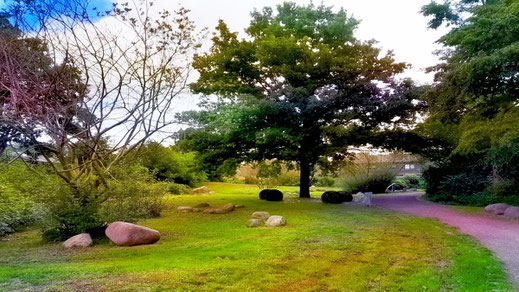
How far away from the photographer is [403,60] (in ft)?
46.9

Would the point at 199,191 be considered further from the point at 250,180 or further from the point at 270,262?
the point at 270,262

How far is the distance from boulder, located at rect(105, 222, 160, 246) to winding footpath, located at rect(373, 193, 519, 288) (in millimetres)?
5894

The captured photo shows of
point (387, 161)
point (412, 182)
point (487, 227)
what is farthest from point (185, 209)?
point (412, 182)

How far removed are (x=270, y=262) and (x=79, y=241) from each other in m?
4.05

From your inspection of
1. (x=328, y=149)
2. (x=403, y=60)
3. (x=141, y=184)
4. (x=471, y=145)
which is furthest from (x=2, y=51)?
(x=403, y=60)

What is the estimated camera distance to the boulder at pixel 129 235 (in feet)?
21.9

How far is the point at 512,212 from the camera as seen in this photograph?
31.4ft

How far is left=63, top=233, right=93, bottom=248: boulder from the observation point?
671 cm

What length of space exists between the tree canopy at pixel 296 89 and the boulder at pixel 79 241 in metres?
5.86

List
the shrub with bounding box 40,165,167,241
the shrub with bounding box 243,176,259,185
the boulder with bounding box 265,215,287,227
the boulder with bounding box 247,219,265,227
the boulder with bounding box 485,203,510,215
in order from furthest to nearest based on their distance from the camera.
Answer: the shrub with bounding box 243,176,259,185
the boulder with bounding box 485,203,510,215
the boulder with bounding box 247,219,265,227
the boulder with bounding box 265,215,287,227
the shrub with bounding box 40,165,167,241

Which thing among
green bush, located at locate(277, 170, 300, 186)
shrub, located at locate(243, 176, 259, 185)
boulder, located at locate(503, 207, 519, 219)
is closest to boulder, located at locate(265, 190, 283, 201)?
boulder, located at locate(503, 207, 519, 219)

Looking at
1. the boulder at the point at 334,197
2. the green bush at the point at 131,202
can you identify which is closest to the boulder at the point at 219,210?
the green bush at the point at 131,202

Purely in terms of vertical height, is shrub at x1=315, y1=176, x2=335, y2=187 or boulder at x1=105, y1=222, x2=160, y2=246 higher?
shrub at x1=315, y1=176, x2=335, y2=187

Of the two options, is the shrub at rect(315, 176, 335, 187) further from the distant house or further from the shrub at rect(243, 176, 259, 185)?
the shrub at rect(243, 176, 259, 185)
